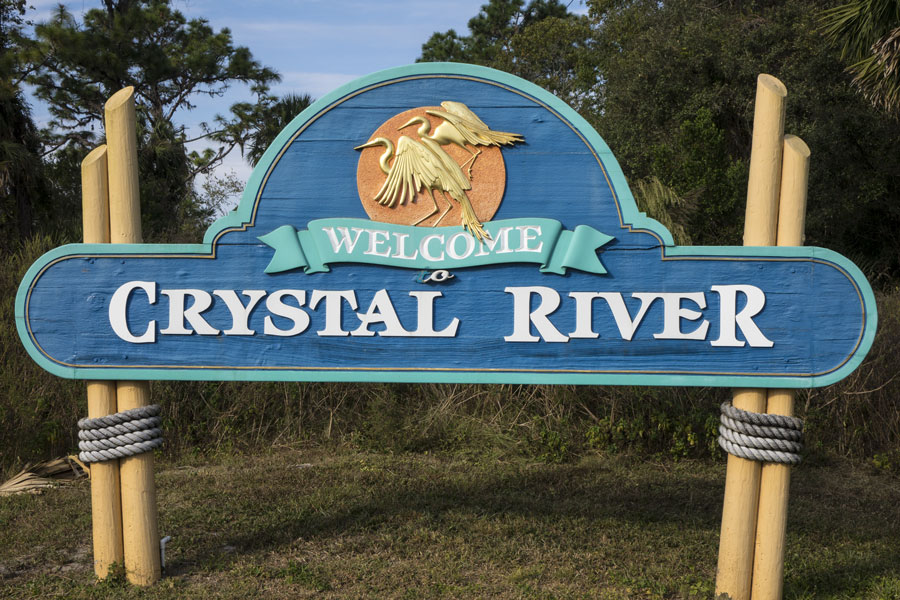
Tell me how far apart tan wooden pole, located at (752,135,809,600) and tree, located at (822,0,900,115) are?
479cm

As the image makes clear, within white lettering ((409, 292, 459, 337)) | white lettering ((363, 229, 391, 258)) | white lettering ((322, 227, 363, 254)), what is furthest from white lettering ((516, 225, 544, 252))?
white lettering ((322, 227, 363, 254))

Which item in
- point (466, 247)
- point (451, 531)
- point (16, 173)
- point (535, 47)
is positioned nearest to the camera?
point (466, 247)

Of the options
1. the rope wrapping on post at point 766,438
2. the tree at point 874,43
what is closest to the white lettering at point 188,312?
the rope wrapping on post at point 766,438

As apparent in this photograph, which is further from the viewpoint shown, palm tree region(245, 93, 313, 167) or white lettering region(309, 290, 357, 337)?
palm tree region(245, 93, 313, 167)

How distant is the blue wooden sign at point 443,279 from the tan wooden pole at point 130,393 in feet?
0.47

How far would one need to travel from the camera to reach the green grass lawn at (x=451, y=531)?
391 cm

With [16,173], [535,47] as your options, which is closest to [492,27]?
[535,47]

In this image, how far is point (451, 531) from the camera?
15.5 feet

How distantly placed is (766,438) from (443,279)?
1602mm

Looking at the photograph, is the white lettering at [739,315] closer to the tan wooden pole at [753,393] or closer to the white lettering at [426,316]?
the tan wooden pole at [753,393]

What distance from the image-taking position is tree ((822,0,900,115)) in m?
7.22

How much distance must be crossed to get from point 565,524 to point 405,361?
197 cm

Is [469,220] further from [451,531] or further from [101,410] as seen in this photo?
[451,531]

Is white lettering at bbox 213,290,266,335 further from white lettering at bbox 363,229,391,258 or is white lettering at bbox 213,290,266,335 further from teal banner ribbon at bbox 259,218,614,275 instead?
white lettering at bbox 363,229,391,258
